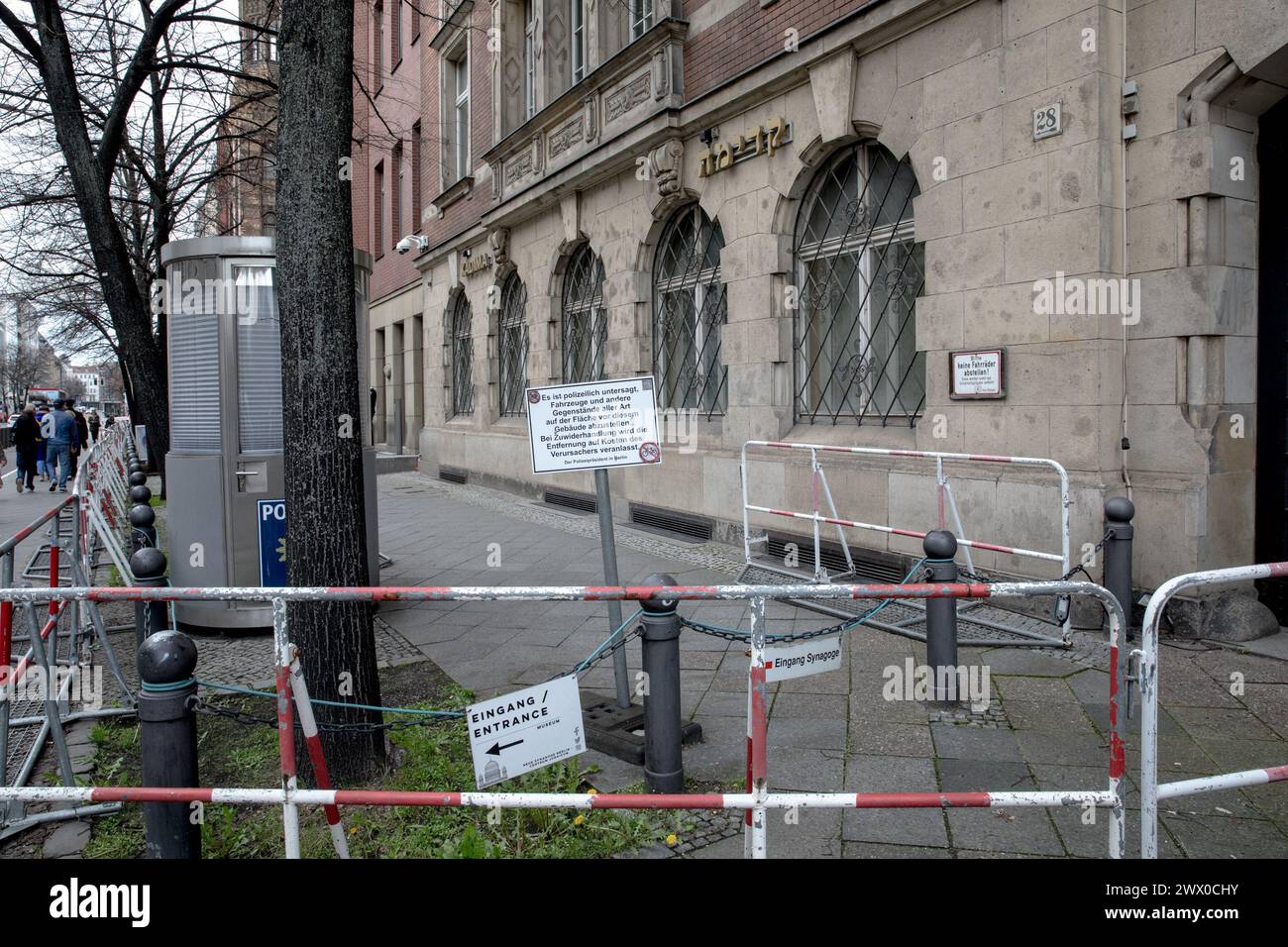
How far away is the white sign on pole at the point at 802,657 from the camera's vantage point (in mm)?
3467

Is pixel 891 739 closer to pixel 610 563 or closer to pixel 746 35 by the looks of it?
pixel 610 563

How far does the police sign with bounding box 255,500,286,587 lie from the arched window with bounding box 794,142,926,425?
16.6 ft

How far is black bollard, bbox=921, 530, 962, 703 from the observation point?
4.82 metres

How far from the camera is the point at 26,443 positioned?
20500mm

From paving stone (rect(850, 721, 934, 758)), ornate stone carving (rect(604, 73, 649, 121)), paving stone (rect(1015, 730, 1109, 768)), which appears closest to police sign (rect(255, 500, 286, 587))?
paving stone (rect(850, 721, 934, 758))

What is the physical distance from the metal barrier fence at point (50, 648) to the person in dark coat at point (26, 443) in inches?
572

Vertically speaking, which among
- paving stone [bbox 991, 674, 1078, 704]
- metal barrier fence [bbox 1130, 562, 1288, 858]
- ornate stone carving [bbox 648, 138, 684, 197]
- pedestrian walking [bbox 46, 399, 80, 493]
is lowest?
paving stone [bbox 991, 674, 1078, 704]

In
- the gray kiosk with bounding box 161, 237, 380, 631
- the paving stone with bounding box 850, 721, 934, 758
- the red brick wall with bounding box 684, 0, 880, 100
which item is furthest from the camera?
the red brick wall with bounding box 684, 0, 880, 100

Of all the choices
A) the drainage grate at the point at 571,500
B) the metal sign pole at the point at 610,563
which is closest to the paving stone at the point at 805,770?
the metal sign pole at the point at 610,563

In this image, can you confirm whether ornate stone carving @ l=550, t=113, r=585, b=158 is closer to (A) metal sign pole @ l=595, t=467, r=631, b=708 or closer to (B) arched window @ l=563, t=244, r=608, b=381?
(B) arched window @ l=563, t=244, r=608, b=381

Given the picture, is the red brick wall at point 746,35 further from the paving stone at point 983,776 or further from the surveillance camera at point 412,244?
the surveillance camera at point 412,244

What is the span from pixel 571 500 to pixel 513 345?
4017mm
